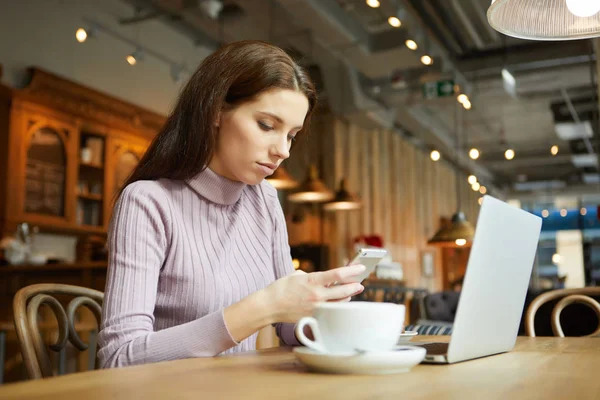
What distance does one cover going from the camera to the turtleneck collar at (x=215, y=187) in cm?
158

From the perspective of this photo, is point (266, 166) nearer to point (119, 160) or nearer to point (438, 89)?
point (119, 160)

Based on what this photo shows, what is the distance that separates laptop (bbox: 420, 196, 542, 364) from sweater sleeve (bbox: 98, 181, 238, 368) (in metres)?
0.39

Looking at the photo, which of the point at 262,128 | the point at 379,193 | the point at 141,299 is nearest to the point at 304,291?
the point at 141,299

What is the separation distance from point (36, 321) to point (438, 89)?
6.56 m

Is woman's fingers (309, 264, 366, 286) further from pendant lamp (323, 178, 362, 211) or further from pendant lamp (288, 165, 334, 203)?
pendant lamp (323, 178, 362, 211)

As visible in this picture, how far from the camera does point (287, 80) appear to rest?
1554 mm

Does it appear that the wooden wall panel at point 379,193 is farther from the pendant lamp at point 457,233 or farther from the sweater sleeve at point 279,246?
the sweater sleeve at point 279,246

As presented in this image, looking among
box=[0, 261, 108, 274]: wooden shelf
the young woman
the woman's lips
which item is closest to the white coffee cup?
the young woman

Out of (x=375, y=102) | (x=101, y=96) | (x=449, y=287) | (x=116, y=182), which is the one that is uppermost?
(x=375, y=102)

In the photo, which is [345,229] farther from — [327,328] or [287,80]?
[327,328]

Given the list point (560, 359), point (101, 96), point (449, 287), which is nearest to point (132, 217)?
point (560, 359)

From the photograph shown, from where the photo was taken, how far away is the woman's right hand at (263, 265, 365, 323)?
1.04 metres

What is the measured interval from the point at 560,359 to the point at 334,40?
622cm

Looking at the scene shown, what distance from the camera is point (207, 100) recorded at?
1.52 meters
